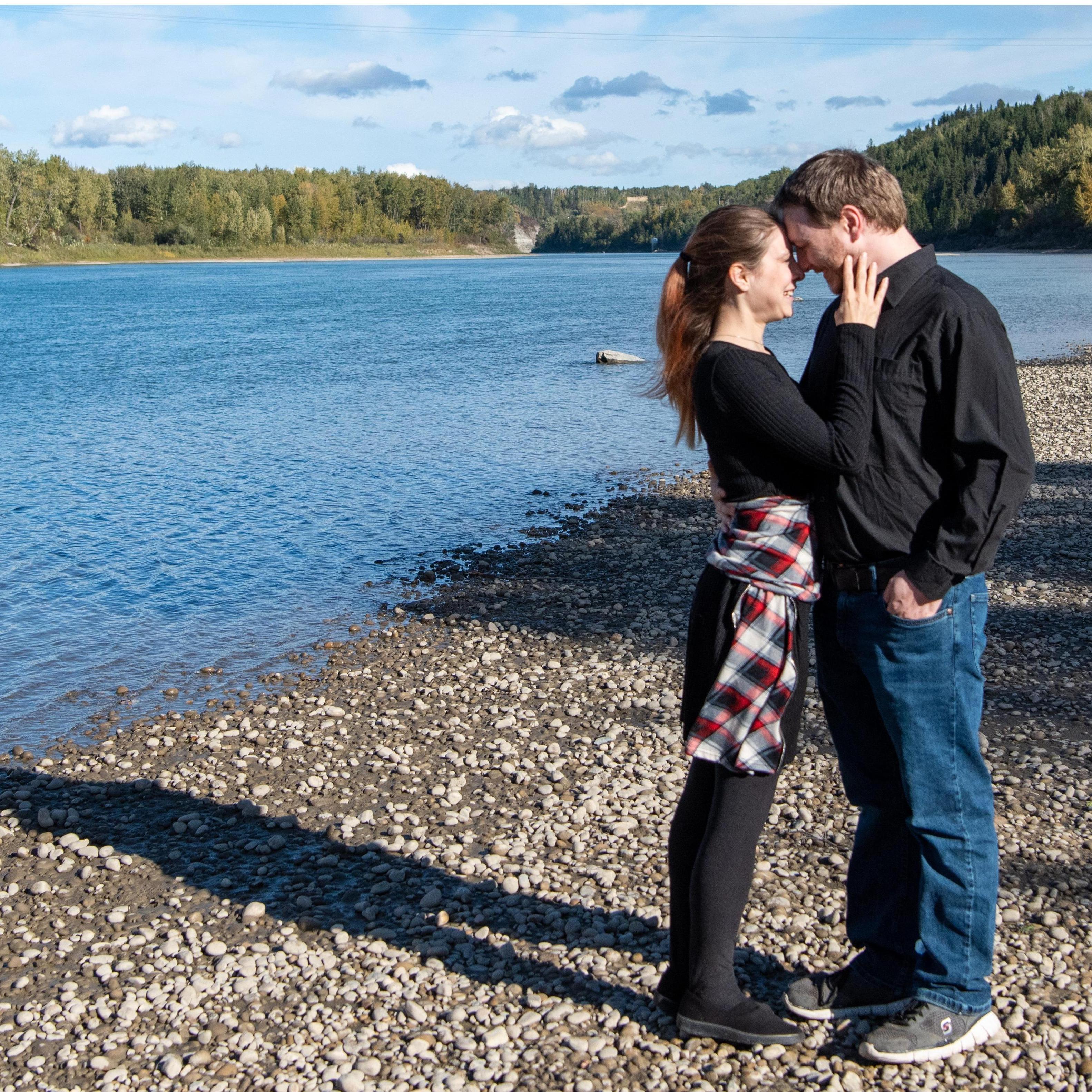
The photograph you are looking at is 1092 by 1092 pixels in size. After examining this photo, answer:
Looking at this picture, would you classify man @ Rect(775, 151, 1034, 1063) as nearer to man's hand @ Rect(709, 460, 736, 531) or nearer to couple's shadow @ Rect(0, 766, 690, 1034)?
man's hand @ Rect(709, 460, 736, 531)

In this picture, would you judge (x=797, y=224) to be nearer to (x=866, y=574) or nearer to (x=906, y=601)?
(x=866, y=574)

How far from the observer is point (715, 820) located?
3.68m

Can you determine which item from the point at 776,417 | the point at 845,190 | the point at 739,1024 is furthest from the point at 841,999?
the point at 845,190

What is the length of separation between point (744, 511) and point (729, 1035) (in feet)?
6.57

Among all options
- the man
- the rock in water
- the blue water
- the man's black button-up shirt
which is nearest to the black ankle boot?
the man

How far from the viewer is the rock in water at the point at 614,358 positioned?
36.8 meters

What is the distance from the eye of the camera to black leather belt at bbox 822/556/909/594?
3.47m

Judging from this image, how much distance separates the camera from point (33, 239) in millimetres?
136625

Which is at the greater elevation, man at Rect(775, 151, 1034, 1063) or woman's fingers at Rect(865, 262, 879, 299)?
woman's fingers at Rect(865, 262, 879, 299)

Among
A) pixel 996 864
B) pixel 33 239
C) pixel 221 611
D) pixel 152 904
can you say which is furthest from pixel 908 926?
pixel 33 239

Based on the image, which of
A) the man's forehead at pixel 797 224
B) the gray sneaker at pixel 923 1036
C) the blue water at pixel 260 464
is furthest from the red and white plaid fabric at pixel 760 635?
the blue water at pixel 260 464

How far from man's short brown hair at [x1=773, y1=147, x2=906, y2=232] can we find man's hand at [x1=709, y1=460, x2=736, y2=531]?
3.01 feet

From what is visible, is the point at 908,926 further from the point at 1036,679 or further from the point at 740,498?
the point at 1036,679

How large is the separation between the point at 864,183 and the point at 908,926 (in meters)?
2.75
